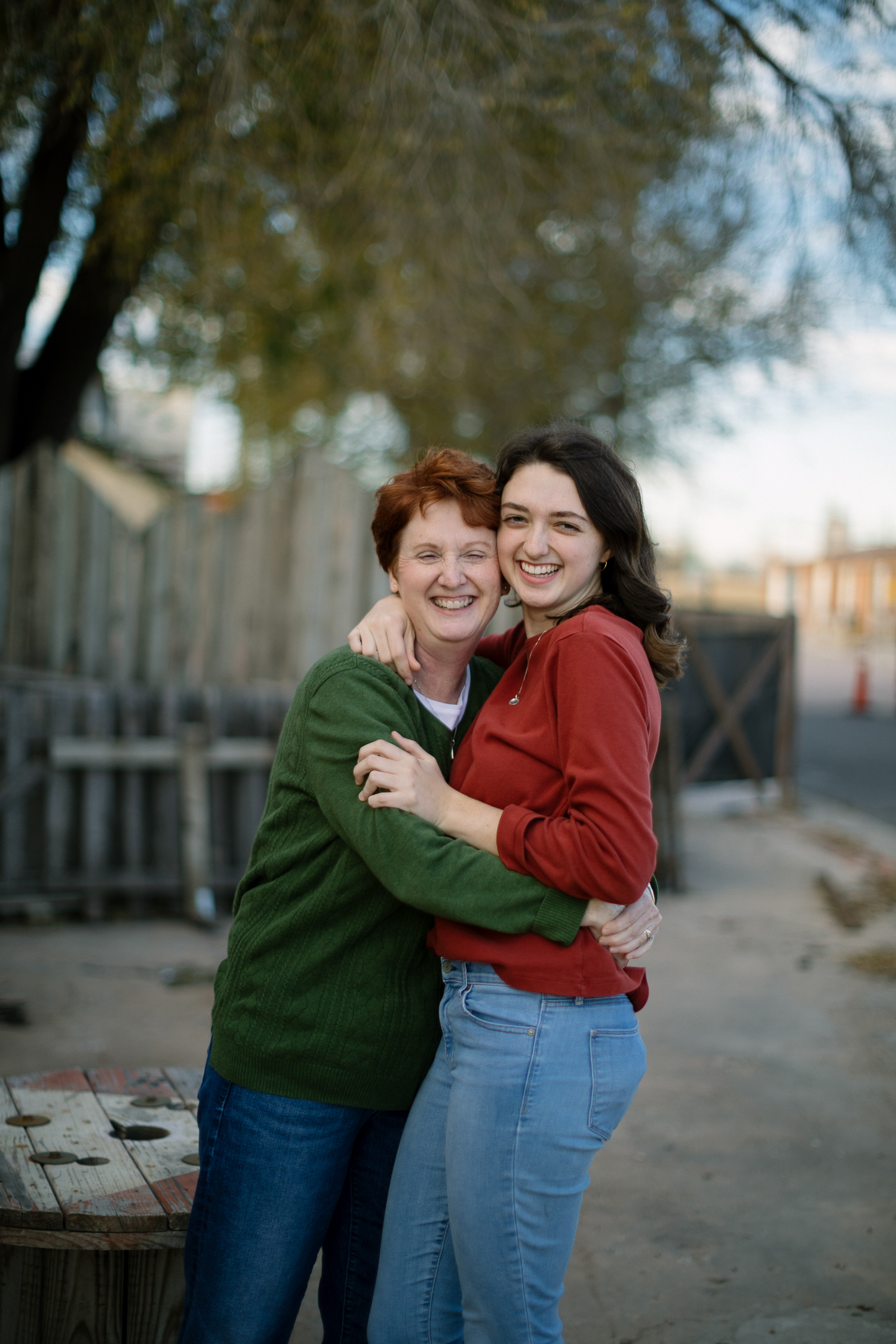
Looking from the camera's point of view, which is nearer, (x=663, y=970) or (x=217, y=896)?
(x=663, y=970)

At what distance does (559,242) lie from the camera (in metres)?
14.7

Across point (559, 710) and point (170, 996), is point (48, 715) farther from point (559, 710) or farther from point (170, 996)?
point (559, 710)

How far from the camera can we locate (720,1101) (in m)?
4.23

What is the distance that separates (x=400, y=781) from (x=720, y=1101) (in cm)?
304

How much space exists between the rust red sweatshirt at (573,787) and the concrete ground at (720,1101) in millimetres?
1543

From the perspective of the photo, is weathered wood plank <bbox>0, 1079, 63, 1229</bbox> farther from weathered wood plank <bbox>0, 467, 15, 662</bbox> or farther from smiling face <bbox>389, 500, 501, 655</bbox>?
weathered wood plank <bbox>0, 467, 15, 662</bbox>

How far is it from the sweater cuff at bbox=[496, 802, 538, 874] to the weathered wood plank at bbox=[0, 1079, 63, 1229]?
1.06 meters

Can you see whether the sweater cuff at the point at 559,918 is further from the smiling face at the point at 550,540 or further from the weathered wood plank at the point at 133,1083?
the weathered wood plank at the point at 133,1083

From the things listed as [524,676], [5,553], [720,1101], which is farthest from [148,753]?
[524,676]

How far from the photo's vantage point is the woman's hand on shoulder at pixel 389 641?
2029mm

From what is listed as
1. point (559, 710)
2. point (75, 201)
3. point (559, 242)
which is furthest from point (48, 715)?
point (559, 242)

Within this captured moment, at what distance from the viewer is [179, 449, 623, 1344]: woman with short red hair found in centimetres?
181

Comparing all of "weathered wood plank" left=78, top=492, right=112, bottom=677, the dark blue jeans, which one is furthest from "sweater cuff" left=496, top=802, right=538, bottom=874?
"weathered wood plank" left=78, top=492, right=112, bottom=677

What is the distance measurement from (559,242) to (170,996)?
1235cm
